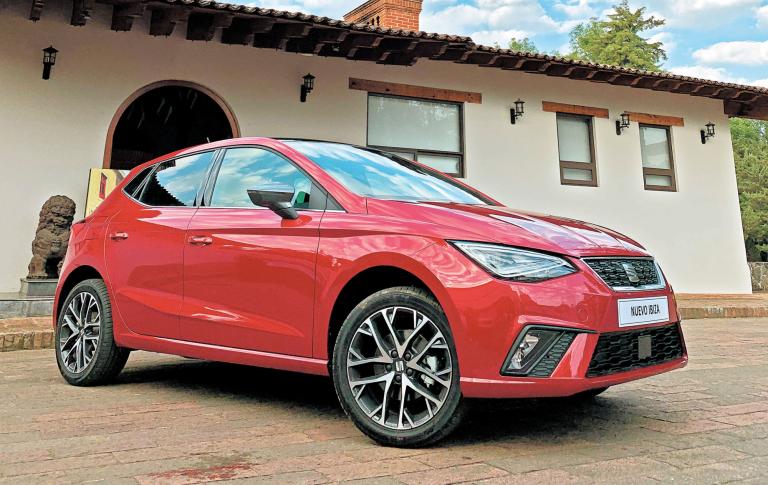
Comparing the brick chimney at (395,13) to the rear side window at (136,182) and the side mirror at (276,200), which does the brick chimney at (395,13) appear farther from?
the side mirror at (276,200)

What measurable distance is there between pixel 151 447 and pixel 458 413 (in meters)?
1.28

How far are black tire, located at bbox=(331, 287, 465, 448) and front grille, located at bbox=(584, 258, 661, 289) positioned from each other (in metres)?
0.66

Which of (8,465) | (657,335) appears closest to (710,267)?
(657,335)

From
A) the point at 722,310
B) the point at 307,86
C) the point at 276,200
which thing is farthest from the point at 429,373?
the point at 722,310

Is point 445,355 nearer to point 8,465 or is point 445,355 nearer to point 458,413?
point 458,413

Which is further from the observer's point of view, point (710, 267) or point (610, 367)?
point (710, 267)

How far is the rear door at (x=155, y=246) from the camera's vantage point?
11.0 feet

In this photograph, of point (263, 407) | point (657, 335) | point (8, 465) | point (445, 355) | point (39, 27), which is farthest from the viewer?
point (39, 27)

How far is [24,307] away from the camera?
6809 mm

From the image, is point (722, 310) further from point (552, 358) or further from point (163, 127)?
point (163, 127)

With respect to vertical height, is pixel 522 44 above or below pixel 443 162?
above

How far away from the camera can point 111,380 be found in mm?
3828

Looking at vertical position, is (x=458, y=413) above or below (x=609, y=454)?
above

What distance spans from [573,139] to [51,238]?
30.3ft
